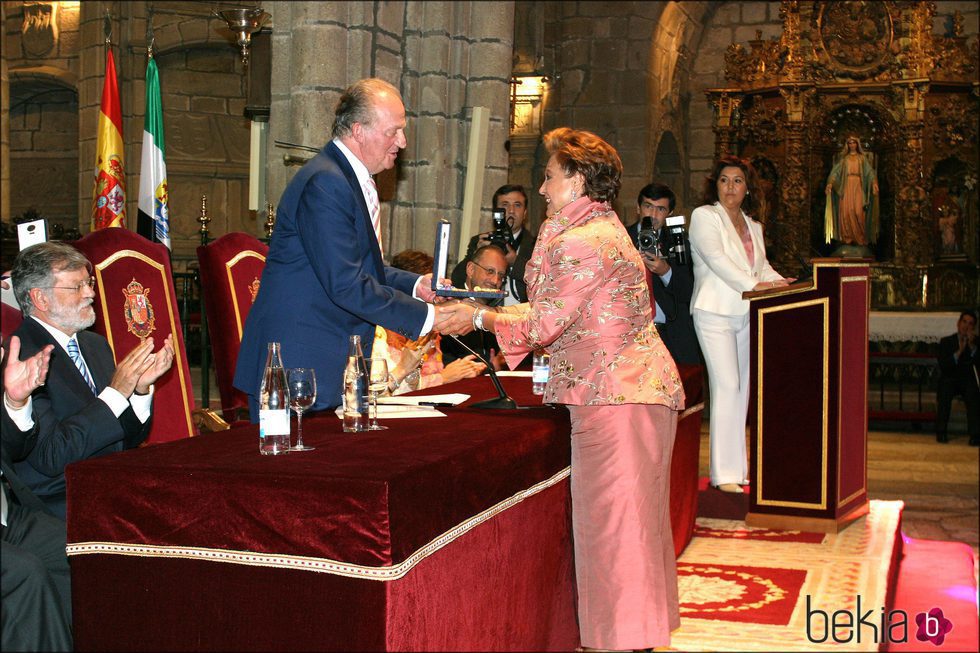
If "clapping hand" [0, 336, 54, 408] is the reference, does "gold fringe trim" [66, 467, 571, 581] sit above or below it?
below

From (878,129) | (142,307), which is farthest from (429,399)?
(878,129)

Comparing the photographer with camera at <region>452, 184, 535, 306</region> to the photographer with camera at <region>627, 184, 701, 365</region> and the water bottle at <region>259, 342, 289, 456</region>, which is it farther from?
the water bottle at <region>259, 342, 289, 456</region>

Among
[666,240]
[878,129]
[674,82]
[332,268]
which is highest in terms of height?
[674,82]

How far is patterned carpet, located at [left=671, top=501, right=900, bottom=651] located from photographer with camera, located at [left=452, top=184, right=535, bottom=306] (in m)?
1.36

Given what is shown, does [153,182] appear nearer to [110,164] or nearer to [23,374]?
[110,164]

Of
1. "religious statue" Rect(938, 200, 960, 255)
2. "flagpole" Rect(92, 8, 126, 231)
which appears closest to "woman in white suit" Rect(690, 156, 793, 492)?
"flagpole" Rect(92, 8, 126, 231)

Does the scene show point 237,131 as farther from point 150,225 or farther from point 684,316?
point 684,316

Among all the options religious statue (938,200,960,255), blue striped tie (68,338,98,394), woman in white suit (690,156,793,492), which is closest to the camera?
blue striped tie (68,338,98,394)

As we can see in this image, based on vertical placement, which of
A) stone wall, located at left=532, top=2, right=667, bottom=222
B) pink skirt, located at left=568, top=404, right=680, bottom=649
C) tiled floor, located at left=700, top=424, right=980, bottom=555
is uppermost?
stone wall, located at left=532, top=2, right=667, bottom=222

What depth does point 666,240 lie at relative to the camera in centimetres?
515

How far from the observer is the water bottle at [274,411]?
232 cm

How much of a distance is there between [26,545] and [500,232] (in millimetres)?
2832

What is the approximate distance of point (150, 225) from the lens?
540 centimetres

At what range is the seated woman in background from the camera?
12.7 ft
